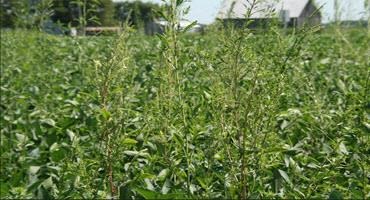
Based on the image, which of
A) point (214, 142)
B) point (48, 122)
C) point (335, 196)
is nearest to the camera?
point (335, 196)

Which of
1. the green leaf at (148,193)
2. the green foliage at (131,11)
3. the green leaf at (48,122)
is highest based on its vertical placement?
the green foliage at (131,11)

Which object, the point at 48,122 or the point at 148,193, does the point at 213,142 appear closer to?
the point at 148,193

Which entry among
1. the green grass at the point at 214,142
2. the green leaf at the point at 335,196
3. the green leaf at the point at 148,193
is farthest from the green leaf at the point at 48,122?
the green leaf at the point at 335,196

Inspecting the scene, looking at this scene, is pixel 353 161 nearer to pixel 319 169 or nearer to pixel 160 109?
pixel 319 169

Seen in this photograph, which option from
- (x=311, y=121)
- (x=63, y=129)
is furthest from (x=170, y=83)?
(x=63, y=129)

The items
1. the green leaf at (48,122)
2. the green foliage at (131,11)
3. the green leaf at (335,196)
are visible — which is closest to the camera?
the green leaf at (335,196)

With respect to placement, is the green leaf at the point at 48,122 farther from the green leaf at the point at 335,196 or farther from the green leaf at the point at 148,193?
the green leaf at the point at 335,196

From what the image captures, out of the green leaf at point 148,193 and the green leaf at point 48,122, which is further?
the green leaf at point 48,122

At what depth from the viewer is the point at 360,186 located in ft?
5.79

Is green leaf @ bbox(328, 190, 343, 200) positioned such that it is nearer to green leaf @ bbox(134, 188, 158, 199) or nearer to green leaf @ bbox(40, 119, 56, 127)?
green leaf @ bbox(134, 188, 158, 199)

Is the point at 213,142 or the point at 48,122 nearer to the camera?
the point at 213,142

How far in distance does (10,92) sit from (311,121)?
2513mm

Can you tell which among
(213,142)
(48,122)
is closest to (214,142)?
(213,142)

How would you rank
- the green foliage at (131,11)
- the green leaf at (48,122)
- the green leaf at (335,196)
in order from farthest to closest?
1. the green leaf at (48,122)
2. the green foliage at (131,11)
3. the green leaf at (335,196)
